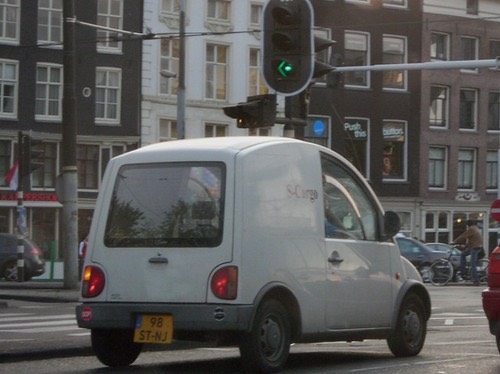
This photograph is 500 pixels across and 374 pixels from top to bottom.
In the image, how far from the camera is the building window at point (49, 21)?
5250 cm

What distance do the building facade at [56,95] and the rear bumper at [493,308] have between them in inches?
1579

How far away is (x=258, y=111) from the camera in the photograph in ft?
49.2

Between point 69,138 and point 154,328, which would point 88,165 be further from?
point 154,328

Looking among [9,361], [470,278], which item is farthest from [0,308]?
[470,278]

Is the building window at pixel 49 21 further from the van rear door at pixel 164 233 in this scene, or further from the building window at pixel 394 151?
the van rear door at pixel 164 233

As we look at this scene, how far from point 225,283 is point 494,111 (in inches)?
2126

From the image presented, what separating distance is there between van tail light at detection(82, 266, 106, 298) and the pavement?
37.7 feet

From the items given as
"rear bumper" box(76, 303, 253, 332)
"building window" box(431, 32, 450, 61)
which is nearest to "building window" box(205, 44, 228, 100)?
"building window" box(431, 32, 450, 61)

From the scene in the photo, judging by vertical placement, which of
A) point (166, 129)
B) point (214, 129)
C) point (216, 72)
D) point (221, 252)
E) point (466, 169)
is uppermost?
point (216, 72)

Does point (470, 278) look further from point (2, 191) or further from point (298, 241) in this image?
point (298, 241)

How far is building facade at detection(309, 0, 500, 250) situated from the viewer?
5972 centimetres

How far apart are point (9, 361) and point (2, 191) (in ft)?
129

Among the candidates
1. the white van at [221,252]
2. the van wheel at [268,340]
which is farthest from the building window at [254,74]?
the van wheel at [268,340]

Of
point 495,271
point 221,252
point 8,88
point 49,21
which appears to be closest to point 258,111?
point 495,271
